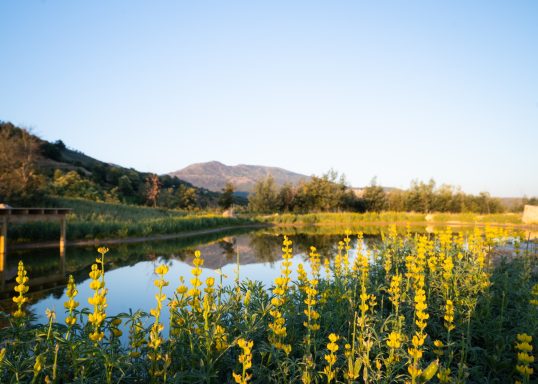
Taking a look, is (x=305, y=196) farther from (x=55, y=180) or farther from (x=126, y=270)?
(x=126, y=270)

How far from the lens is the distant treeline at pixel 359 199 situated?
100ft

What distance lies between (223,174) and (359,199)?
303 ft

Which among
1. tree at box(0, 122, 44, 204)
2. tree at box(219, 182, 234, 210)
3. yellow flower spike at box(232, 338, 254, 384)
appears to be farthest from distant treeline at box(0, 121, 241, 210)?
yellow flower spike at box(232, 338, 254, 384)

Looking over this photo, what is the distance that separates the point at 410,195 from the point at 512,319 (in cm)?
3209

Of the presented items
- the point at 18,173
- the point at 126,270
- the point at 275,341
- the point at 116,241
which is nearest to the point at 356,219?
the point at 116,241

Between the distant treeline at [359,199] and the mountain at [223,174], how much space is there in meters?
62.0

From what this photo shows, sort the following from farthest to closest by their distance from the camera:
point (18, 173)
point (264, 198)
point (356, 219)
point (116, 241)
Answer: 1. point (264, 198)
2. point (356, 219)
3. point (18, 173)
4. point (116, 241)

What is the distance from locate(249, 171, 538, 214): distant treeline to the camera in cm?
3062

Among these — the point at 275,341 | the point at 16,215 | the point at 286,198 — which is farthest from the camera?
the point at 286,198

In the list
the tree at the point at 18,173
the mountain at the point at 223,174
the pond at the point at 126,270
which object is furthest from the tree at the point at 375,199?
the mountain at the point at 223,174

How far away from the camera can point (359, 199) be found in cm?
3347

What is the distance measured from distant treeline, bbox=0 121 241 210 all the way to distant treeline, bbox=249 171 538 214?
23.8 ft

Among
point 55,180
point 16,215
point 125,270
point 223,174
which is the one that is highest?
point 223,174

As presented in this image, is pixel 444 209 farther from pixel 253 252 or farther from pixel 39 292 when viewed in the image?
pixel 39 292
